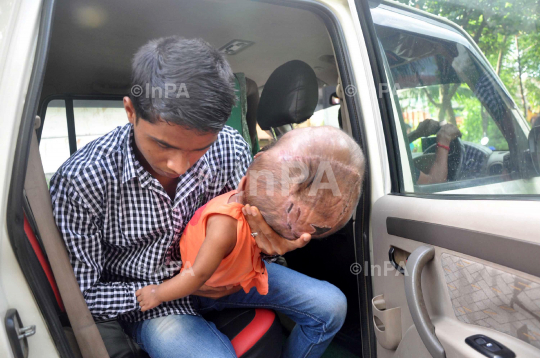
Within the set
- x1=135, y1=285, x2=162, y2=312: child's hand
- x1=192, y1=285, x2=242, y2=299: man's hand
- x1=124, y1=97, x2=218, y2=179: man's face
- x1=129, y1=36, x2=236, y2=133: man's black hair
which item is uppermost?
x1=129, y1=36, x2=236, y2=133: man's black hair

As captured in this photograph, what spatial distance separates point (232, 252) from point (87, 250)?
18.9 inches

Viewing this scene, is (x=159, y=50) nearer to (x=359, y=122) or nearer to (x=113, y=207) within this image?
(x=113, y=207)

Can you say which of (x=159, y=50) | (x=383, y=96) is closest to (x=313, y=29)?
(x=383, y=96)

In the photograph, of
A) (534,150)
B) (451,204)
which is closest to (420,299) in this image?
(451,204)

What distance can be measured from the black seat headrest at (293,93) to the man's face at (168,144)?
0.87 metres

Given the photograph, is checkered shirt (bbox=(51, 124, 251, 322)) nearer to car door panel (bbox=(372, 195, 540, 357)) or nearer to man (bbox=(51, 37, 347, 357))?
man (bbox=(51, 37, 347, 357))

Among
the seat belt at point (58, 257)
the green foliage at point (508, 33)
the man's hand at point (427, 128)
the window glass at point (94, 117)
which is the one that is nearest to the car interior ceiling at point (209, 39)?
the window glass at point (94, 117)

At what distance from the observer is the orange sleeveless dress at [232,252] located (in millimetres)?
1174

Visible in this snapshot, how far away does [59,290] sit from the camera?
1062 millimetres

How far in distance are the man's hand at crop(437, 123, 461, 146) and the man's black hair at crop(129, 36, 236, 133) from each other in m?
0.72

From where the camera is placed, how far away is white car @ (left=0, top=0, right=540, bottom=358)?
2.95ft

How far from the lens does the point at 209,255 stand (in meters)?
1.15

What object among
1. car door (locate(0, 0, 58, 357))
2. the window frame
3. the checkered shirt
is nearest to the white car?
car door (locate(0, 0, 58, 357))

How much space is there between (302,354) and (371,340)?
31 centimetres
